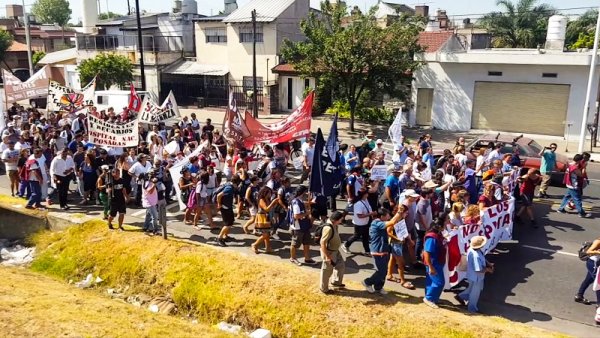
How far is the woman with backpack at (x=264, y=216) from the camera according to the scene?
10258 millimetres

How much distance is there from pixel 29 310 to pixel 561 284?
853 centimetres

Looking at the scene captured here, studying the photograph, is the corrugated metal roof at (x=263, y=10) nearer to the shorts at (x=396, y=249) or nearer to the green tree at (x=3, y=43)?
the shorts at (x=396, y=249)

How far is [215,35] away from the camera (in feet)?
122

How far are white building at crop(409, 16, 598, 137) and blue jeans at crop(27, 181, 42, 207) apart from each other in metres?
19.5

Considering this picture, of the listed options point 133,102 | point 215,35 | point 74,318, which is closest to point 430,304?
point 74,318

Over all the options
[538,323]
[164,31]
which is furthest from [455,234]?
[164,31]

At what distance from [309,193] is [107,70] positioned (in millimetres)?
28837

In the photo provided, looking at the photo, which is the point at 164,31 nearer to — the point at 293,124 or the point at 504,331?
the point at 293,124

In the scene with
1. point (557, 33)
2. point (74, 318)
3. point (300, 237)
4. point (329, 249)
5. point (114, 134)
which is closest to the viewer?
point (74, 318)

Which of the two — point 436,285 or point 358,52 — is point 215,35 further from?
point 436,285

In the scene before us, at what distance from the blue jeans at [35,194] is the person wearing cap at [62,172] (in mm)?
359

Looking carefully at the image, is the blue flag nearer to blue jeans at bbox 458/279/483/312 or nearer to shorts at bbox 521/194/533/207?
blue jeans at bbox 458/279/483/312

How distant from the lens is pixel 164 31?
4153 centimetres

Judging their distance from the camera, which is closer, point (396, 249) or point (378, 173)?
point (396, 249)
